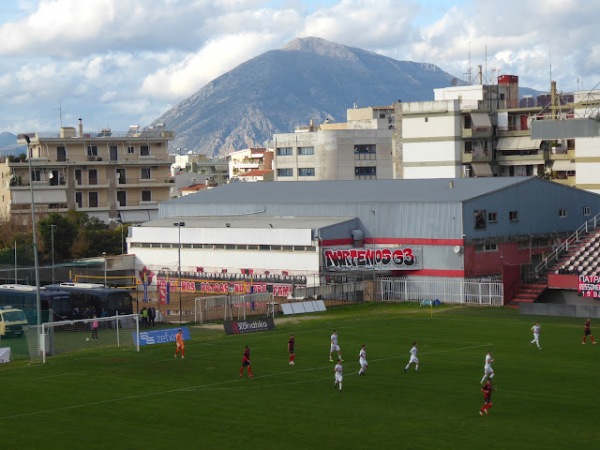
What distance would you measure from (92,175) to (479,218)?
244 feet

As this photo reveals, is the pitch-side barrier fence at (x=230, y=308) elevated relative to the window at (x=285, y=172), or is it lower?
lower

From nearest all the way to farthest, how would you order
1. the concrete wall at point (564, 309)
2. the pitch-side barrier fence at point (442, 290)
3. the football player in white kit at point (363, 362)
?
the football player in white kit at point (363, 362)
the concrete wall at point (564, 309)
the pitch-side barrier fence at point (442, 290)

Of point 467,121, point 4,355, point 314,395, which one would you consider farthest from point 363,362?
point 467,121

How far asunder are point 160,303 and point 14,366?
30766 millimetres

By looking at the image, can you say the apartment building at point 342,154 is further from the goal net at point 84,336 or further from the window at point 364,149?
the goal net at point 84,336

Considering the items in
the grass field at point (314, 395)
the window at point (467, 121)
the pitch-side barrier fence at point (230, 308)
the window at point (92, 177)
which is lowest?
the grass field at point (314, 395)

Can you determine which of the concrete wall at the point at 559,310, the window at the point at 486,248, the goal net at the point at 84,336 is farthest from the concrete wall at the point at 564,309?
the goal net at the point at 84,336

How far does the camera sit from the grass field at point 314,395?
40531mm

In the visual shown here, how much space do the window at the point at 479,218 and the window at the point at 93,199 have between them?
73.7 meters

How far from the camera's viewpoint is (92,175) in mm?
149625

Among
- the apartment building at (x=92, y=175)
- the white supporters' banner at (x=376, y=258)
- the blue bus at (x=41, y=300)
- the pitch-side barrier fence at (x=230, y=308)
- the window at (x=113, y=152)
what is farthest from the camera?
the window at (x=113, y=152)

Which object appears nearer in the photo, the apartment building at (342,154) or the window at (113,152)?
the window at (113,152)

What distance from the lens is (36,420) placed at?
147 feet

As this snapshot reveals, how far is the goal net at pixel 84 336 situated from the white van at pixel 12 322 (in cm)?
371
